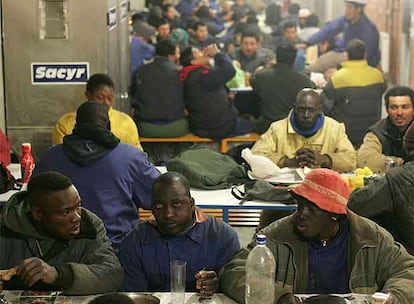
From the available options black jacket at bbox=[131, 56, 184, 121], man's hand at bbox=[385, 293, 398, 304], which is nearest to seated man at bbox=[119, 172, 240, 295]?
man's hand at bbox=[385, 293, 398, 304]

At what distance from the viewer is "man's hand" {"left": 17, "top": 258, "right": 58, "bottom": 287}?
12.5ft

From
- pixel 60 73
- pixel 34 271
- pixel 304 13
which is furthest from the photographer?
pixel 304 13

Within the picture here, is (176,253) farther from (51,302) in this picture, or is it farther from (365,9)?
(365,9)

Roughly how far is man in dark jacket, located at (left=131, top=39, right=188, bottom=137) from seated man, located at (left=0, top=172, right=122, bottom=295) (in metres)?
5.23

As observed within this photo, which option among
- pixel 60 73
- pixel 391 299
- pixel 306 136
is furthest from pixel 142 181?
pixel 60 73

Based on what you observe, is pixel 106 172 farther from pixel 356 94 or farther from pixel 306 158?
pixel 356 94

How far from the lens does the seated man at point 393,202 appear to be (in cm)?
511

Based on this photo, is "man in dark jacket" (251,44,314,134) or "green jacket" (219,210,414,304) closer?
"green jacket" (219,210,414,304)

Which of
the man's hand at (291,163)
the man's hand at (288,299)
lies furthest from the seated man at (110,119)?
the man's hand at (288,299)

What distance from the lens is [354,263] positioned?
13.1ft

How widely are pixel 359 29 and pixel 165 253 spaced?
704 centimetres

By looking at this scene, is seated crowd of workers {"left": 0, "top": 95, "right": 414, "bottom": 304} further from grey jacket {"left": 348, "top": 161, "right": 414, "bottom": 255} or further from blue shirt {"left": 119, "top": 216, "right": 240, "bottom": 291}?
grey jacket {"left": 348, "top": 161, "right": 414, "bottom": 255}

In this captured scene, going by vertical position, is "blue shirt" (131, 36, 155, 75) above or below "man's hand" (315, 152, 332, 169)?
above

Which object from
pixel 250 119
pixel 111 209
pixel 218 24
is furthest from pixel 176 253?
pixel 218 24
